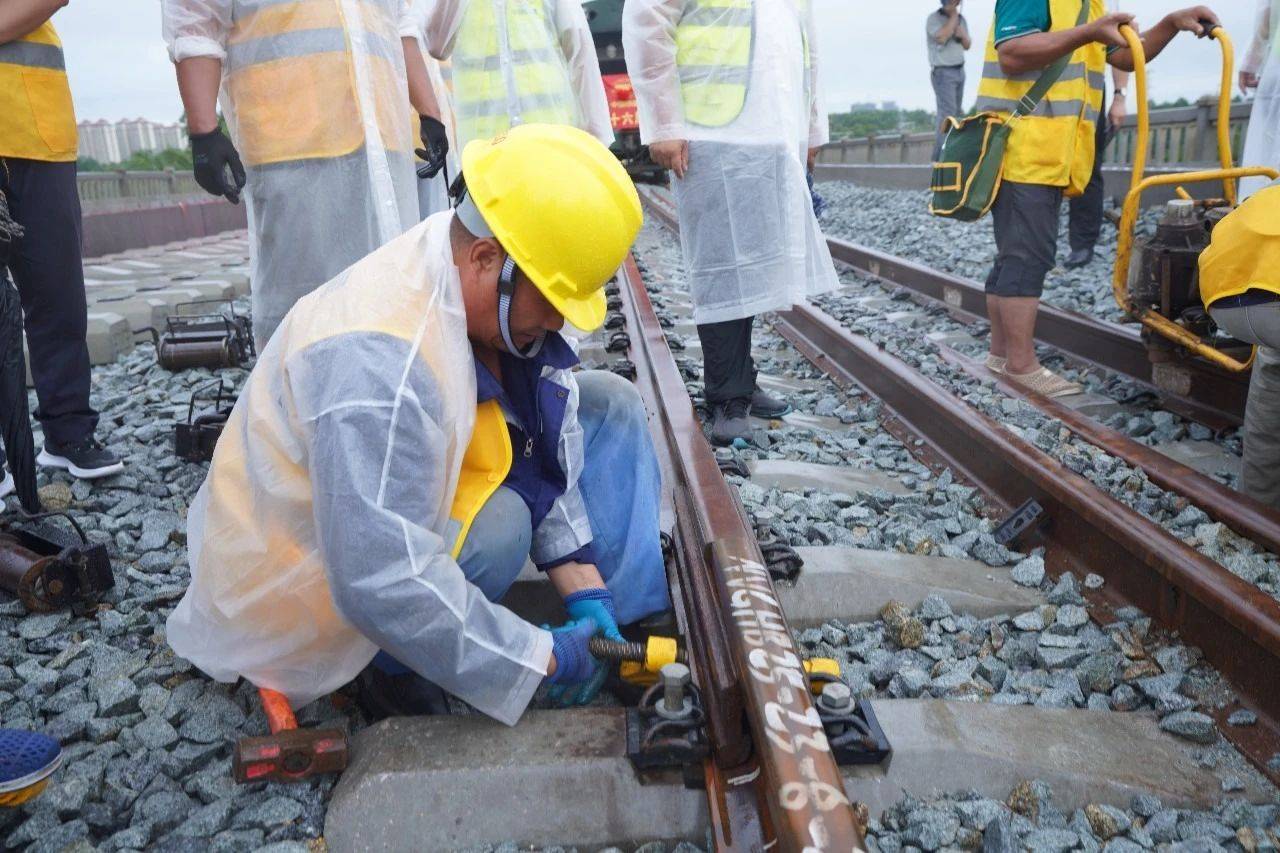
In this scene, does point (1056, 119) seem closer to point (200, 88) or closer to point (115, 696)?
point (200, 88)

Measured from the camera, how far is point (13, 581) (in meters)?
2.60

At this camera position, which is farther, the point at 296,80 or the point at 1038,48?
the point at 1038,48

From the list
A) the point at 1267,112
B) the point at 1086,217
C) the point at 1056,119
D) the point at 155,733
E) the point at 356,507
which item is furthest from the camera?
the point at 1086,217

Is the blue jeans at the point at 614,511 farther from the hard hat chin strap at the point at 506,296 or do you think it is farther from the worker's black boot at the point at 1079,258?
the worker's black boot at the point at 1079,258

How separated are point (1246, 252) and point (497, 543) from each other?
2.05 m

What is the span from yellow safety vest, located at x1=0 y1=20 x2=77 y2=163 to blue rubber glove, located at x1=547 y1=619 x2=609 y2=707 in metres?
2.47

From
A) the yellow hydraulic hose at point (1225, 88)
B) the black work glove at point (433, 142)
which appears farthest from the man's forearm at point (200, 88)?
the yellow hydraulic hose at point (1225, 88)

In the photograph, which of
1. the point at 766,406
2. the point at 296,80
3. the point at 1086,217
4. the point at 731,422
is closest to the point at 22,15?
the point at 296,80

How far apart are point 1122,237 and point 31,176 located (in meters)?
3.78

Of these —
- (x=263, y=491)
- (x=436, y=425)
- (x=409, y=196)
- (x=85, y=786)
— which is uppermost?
(x=409, y=196)

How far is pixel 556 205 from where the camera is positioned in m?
1.84

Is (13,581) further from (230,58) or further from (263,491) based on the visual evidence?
(230,58)

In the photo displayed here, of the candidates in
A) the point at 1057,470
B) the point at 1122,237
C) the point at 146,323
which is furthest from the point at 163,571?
the point at 146,323

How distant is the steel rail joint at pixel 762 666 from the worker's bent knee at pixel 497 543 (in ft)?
1.27
